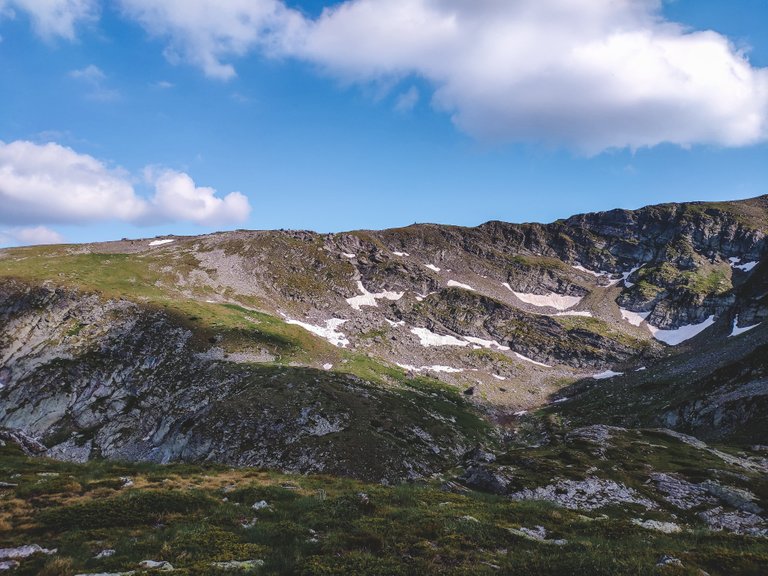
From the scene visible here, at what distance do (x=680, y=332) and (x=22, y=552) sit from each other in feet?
702

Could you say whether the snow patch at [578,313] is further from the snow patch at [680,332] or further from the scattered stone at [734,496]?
the scattered stone at [734,496]

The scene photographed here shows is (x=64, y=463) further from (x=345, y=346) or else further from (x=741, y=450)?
(x=345, y=346)

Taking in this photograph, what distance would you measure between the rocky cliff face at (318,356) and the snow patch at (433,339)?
825 mm

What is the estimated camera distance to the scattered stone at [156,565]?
12590 millimetres

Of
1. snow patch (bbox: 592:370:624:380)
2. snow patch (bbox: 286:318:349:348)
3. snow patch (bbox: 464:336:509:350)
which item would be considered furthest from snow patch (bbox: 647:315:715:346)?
snow patch (bbox: 286:318:349:348)

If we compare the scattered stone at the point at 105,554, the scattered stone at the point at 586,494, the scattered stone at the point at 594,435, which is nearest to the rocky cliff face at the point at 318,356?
the scattered stone at the point at 594,435

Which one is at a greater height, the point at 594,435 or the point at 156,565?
the point at 156,565

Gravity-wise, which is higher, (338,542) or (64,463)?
→ (338,542)

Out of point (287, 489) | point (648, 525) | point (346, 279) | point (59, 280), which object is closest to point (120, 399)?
point (59, 280)

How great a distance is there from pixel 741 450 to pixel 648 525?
49023 mm

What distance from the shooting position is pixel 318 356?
102875 millimetres

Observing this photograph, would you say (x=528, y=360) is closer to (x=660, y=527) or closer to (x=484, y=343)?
(x=484, y=343)

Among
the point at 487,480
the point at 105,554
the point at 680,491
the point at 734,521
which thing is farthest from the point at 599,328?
the point at 105,554

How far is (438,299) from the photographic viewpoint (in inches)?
6816
